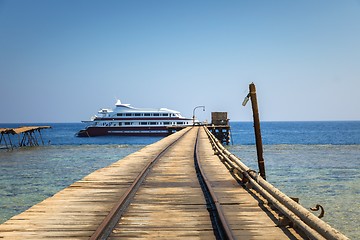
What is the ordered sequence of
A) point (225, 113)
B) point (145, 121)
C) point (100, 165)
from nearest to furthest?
point (100, 165) → point (225, 113) → point (145, 121)

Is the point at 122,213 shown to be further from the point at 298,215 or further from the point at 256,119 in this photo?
the point at 256,119

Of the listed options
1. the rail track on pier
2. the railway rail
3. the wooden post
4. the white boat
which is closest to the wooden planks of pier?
the rail track on pier

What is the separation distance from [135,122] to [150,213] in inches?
3328

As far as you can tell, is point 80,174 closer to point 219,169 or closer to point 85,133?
point 219,169

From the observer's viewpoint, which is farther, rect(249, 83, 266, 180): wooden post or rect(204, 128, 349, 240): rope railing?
rect(249, 83, 266, 180): wooden post

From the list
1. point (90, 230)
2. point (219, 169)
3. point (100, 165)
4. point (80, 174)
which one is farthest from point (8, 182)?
point (90, 230)

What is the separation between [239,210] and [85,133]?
9294 centimetres

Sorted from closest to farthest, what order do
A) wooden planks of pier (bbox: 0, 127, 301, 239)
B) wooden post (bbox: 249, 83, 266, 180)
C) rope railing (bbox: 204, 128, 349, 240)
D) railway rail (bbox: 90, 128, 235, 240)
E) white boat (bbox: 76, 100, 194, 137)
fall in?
rope railing (bbox: 204, 128, 349, 240) → railway rail (bbox: 90, 128, 235, 240) → wooden planks of pier (bbox: 0, 127, 301, 239) → wooden post (bbox: 249, 83, 266, 180) → white boat (bbox: 76, 100, 194, 137)

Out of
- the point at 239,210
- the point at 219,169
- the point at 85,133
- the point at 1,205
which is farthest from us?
the point at 85,133

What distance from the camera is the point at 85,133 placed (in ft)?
318

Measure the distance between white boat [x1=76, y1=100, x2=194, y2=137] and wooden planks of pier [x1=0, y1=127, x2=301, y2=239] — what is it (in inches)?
3074

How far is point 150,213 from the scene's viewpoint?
727cm

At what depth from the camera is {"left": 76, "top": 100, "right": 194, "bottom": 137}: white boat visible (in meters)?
89.9

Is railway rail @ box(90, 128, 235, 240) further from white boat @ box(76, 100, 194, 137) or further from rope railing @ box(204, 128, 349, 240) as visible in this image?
white boat @ box(76, 100, 194, 137)
